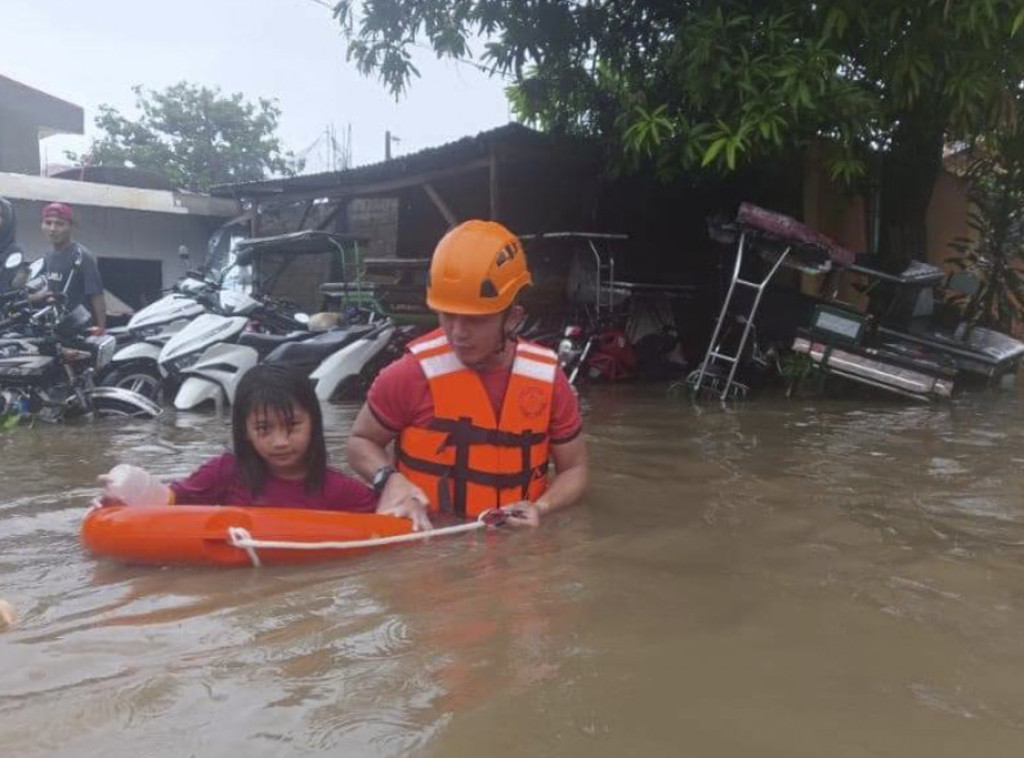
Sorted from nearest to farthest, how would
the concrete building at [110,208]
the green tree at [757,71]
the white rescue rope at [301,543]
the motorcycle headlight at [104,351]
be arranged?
1. the white rescue rope at [301,543]
2. the green tree at [757,71]
3. the motorcycle headlight at [104,351]
4. the concrete building at [110,208]

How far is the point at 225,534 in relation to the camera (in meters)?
3.19

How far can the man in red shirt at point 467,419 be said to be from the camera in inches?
137

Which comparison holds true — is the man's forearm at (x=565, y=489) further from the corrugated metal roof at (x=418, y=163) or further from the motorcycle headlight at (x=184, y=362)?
the corrugated metal roof at (x=418, y=163)

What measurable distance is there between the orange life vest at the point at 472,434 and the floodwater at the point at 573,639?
20 centimetres

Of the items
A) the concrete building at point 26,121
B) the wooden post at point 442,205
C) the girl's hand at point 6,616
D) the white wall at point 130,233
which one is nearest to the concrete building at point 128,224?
the white wall at point 130,233

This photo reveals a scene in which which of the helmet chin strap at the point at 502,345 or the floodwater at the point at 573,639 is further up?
the helmet chin strap at the point at 502,345

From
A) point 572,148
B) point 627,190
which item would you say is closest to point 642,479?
point 572,148

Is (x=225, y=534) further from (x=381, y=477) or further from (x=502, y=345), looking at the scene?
(x=502, y=345)

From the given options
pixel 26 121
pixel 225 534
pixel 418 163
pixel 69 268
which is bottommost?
pixel 225 534

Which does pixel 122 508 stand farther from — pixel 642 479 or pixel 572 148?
pixel 572 148

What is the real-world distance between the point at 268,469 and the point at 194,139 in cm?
2797

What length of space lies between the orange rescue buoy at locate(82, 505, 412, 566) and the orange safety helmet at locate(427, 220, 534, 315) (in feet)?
2.52

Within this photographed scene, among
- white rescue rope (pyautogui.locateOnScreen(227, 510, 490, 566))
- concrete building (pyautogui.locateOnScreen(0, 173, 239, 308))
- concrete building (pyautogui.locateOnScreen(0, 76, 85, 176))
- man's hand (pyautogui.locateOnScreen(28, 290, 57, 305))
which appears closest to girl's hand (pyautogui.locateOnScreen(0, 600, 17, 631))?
white rescue rope (pyautogui.locateOnScreen(227, 510, 490, 566))

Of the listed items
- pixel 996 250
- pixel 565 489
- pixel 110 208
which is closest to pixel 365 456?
pixel 565 489
